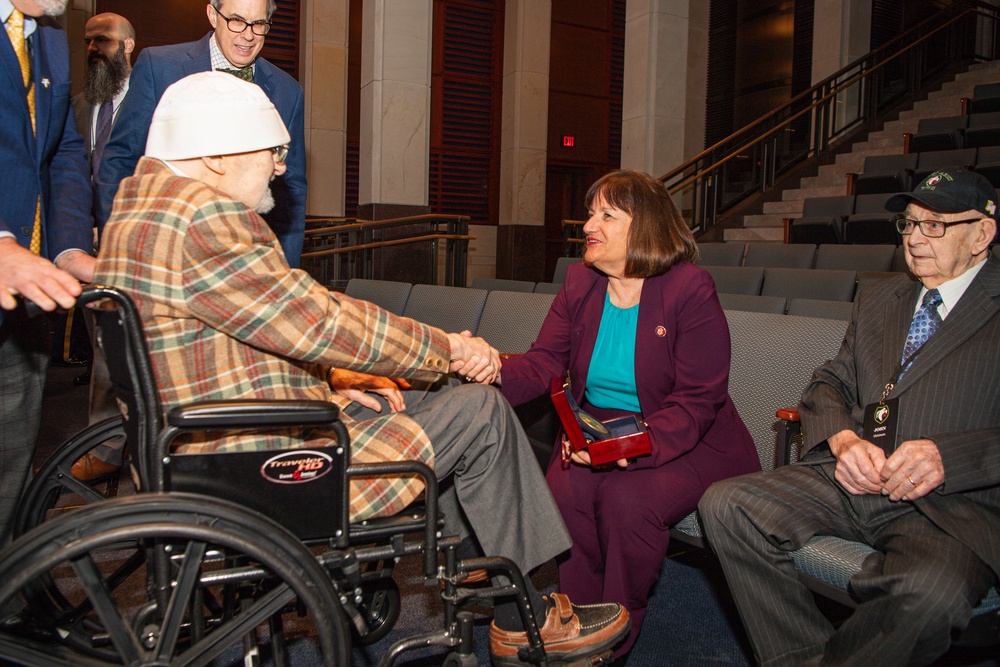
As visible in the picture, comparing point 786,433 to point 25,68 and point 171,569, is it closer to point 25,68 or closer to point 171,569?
point 171,569

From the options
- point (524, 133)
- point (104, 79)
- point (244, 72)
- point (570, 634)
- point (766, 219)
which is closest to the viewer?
point (570, 634)

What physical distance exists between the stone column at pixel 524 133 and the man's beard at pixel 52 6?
9647 mm

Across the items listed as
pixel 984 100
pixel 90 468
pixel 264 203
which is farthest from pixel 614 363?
pixel 984 100

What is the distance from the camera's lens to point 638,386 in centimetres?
221

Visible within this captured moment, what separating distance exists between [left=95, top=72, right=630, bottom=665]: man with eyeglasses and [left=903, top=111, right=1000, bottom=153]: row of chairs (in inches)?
295

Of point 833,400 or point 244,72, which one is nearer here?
point 833,400

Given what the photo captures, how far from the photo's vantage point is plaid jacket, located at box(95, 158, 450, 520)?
4.56 feet

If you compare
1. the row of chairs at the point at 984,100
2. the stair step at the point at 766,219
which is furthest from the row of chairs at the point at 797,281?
the row of chairs at the point at 984,100

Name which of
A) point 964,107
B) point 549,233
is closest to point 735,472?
point 964,107

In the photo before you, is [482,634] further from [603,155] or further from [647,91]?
[603,155]

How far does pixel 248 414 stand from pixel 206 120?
605mm

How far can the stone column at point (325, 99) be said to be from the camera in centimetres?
1023

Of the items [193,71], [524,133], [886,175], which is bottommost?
[193,71]

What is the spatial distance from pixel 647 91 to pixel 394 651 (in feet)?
24.4
